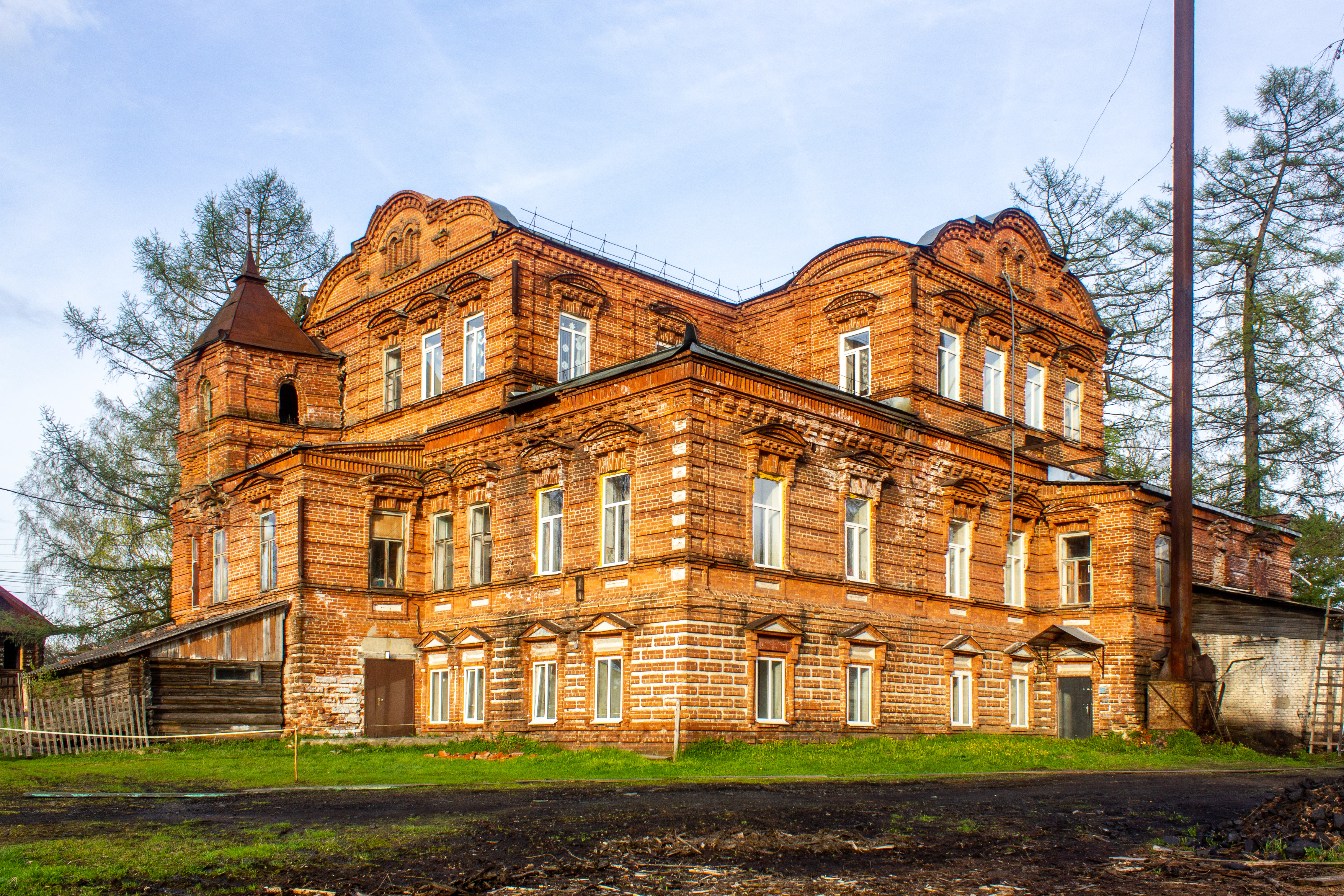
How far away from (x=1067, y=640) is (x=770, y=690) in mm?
9081

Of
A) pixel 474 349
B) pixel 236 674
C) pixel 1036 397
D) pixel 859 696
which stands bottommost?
pixel 859 696

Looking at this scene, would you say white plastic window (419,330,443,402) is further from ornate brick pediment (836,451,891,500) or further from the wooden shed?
ornate brick pediment (836,451,891,500)

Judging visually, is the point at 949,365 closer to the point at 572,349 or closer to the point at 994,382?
the point at 994,382

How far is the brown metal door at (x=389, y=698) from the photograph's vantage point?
25.5 m

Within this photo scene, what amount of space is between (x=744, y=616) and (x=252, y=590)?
12.9 m

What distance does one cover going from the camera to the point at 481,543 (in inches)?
998

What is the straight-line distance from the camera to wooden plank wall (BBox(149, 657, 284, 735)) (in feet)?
77.2

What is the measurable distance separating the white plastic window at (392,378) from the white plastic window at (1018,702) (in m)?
16.1

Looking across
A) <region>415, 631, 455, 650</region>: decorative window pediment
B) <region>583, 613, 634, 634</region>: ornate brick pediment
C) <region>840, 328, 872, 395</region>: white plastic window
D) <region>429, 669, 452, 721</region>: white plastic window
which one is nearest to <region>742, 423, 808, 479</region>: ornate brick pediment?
<region>583, 613, 634, 634</region>: ornate brick pediment

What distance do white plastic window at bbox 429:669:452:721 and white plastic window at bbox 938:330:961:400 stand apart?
42.6 ft

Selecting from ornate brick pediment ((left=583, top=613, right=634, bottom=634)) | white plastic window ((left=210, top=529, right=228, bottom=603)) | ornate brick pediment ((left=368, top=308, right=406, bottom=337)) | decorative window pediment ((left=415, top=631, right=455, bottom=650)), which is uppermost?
ornate brick pediment ((left=368, top=308, right=406, bottom=337))

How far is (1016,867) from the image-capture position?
346 inches

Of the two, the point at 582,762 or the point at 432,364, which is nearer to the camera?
the point at 582,762

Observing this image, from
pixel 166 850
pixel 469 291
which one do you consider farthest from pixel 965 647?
pixel 166 850
